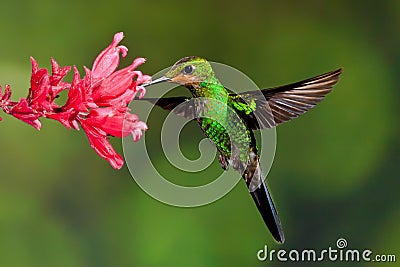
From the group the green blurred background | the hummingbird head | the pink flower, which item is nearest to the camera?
the pink flower

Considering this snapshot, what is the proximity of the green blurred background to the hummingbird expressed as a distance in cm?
88

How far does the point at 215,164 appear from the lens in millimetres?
1528

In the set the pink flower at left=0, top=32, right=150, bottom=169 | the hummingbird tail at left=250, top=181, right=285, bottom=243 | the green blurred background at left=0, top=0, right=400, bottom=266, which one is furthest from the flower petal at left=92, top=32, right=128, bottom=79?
the green blurred background at left=0, top=0, right=400, bottom=266

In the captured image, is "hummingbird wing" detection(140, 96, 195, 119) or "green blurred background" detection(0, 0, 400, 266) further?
"green blurred background" detection(0, 0, 400, 266)

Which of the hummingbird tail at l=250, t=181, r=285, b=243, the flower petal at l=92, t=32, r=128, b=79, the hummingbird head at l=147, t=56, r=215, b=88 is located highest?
the hummingbird head at l=147, t=56, r=215, b=88

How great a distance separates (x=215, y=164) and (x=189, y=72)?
1.03 meters

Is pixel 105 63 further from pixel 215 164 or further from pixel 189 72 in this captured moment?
pixel 215 164

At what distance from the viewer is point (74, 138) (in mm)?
1595

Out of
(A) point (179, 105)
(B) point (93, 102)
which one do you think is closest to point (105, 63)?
(B) point (93, 102)

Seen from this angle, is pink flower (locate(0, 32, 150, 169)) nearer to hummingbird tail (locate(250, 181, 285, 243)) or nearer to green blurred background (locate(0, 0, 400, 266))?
hummingbird tail (locate(250, 181, 285, 243))

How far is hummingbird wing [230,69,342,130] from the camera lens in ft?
1.92

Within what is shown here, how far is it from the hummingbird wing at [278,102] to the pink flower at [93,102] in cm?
21

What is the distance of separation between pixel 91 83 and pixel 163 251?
121cm

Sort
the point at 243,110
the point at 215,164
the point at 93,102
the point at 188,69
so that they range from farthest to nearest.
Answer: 1. the point at 215,164
2. the point at 243,110
3. the point at 188,69
4. the point at 93,102
